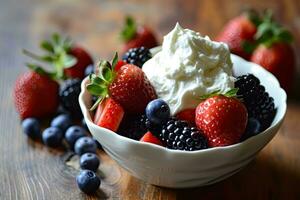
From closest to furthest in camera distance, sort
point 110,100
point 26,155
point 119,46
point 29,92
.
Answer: point 110,100 < point 26,155 < point 29,92 < point 119,46

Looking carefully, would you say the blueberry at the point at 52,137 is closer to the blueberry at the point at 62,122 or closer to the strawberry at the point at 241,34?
the blueberry at the point at 62,122

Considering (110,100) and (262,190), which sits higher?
(110,100)

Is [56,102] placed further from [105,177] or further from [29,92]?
[105,177]

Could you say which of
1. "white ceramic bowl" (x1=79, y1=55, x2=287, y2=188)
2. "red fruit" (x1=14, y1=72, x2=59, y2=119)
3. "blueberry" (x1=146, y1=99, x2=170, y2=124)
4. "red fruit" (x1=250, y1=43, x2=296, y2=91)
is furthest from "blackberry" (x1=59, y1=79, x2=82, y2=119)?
"red fruit" (x1=250, y1=43, x2=296, y2=91)

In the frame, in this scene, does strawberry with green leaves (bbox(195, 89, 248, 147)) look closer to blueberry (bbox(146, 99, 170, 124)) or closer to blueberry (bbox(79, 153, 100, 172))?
blueberry (bbox(146, 99, 170, 124))

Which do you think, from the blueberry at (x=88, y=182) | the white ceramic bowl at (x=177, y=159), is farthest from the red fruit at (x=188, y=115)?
the blueberry at (x=88, y=182)

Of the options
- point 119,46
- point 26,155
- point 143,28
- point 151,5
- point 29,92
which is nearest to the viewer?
point 26,155

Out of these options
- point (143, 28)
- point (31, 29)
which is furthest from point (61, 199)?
point (31, 29)
